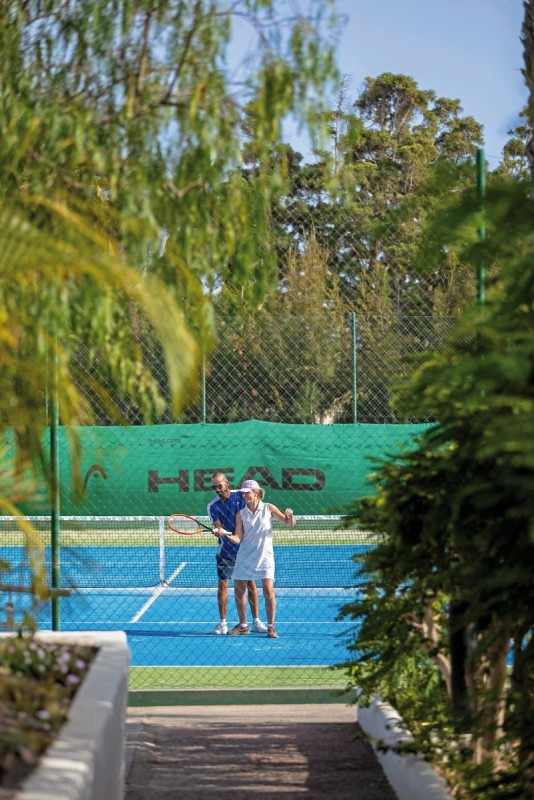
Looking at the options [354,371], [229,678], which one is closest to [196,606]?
[354,371]

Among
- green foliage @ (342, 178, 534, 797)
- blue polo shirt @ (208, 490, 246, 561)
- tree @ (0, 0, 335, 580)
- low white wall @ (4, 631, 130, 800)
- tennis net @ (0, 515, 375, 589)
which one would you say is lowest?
tennis net @ (0, 515, 375, 589)

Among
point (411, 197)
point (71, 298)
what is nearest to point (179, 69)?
point (71, 298)

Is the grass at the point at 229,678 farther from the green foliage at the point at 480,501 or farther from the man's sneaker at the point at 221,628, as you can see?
the green foliage at the point at 480,501

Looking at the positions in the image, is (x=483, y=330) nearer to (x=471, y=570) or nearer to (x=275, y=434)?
(x=471, y=570)

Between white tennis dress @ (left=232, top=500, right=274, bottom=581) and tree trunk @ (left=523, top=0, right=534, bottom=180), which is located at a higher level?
tree trunk @ (left=523, top=0, right=534, bottom=180)

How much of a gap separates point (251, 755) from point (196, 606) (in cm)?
798

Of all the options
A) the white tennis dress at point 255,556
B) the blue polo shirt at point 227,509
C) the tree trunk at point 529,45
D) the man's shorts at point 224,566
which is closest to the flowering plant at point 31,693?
the tree trunk at point 529,45

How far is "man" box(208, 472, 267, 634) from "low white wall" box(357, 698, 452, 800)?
4642mm

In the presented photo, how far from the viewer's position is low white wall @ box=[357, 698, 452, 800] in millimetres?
4570

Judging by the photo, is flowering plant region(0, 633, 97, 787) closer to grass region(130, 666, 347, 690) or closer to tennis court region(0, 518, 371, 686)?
tennis court region(0, 518, 371, 686)

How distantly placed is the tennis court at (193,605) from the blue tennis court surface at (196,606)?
1 centimetres

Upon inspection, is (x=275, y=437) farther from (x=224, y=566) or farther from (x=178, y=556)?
(x=224, y=566)

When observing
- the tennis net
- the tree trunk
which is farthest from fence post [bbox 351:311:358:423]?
the tree trunk

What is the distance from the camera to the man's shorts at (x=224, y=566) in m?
11.4
